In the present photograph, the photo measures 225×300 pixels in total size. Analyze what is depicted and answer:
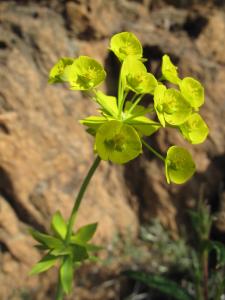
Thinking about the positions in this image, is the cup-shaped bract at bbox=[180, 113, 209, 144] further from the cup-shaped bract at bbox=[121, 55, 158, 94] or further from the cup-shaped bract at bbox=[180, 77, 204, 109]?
the cup-shaped bract at bbox=[121, 55, 158, 94]

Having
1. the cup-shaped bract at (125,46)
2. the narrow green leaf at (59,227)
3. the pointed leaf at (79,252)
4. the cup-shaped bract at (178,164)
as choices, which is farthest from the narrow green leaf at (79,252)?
the cup-shaped bract at (125,46)

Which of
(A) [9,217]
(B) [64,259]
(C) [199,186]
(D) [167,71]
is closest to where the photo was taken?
(D) [167,71]

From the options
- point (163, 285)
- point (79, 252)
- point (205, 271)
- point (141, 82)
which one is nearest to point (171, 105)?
point (141, 82)

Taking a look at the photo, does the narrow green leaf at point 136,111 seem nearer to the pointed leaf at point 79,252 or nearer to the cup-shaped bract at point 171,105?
the cup-shaped bract at point 171,105

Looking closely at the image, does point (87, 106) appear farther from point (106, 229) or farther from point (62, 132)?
point (106, 229)

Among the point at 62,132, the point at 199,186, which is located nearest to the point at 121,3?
the point at 62,132

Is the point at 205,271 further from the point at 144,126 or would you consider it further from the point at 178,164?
the point at 144,126
